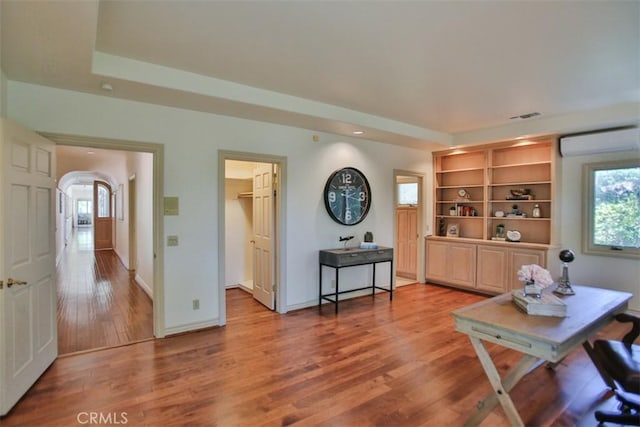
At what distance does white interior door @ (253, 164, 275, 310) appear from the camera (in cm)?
458

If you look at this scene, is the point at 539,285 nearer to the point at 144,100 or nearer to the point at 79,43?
the point at 79,43

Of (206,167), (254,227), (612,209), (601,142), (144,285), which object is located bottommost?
(144,285)

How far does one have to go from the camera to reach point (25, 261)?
2506 mm

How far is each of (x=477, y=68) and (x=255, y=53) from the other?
79.3 inches

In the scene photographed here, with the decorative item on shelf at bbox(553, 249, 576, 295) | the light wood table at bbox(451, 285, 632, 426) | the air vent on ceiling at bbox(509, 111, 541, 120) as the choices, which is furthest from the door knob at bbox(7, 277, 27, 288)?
the air vent on ceiling at bbox(509, 111, 541, 120)

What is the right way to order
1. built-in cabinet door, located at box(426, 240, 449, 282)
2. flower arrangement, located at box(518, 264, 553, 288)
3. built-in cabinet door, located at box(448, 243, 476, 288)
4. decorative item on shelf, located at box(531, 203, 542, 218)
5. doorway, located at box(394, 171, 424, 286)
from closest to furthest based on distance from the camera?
1. flower arrangement, located at box(518, 264, 553, 288)
2. decorative item on shelf, located at box(531, 203, 542, 218)
3. built-in cabinet door, located at box(448, 243, 476, 288)
4. built-in cabinet door, located at box(426, 240, 449, 282)
5. doorway, located at box(394, 171, 424, 286)

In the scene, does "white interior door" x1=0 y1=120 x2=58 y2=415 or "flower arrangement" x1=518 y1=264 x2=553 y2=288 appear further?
"flower arrangement" x1=518 y1=264 x2=553 y2=288

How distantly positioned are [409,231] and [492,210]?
1.53m

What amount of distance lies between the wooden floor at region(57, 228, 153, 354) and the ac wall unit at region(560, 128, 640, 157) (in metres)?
5.96

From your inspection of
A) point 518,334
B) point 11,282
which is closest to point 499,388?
point 518,334

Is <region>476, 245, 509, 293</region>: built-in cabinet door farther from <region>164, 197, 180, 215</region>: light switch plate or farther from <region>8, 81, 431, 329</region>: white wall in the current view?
<region>164, 197, 180, 215</region>: light switch plate

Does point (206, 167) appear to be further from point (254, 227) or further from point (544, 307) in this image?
point (544, 307)

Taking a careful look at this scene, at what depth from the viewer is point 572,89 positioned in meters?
3.53

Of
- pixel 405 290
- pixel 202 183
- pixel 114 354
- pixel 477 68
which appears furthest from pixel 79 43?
pixel 405 290
